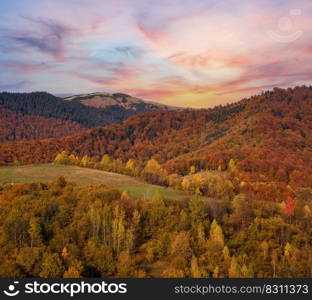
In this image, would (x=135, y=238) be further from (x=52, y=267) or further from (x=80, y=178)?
(x=80, y=178)

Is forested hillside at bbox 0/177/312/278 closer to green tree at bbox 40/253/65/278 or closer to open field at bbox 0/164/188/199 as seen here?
green tree at bbox 40/253/65/278

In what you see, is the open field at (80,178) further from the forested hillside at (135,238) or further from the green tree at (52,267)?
the green tree at (52,267)

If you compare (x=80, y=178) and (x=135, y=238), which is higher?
(x=80, y=178)

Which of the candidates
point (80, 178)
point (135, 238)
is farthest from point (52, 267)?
point (80, 178)

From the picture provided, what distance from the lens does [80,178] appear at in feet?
492

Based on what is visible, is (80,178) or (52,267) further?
(80,178)

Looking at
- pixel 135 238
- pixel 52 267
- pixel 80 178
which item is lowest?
pixel 52 267

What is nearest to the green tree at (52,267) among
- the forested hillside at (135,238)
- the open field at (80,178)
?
the forested hillside at (135,238)

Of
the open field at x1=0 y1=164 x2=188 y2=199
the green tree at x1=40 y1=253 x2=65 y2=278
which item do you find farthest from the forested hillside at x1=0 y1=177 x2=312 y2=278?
the open field at x1=0 y1=164 x2=188 y2=199

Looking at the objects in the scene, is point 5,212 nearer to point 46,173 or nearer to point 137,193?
point 137,193

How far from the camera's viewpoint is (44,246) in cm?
8050

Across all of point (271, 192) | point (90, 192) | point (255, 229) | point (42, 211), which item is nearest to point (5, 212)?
point (42, 211)

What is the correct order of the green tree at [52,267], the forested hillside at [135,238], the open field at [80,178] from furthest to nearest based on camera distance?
1. the open field at [80,178]
2. the forested hillside at [135,238]
3. the green tree at [52,267]

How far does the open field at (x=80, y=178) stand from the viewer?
13150 centimetres
